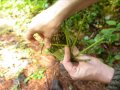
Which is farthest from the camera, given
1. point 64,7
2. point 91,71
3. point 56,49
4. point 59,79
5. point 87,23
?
point 87,23

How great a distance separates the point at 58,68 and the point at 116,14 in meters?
0.77

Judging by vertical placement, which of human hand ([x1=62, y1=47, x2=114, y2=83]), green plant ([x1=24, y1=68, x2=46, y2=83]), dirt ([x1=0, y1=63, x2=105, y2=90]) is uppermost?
human hand ([x1=62, y1=47, x2=114, y2=83])

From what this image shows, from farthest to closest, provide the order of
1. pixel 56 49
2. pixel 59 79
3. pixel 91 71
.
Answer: pixel 59 79
pixel 56 49
pixel 91 71

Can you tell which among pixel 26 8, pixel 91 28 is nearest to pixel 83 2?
Result: pixel 91 28

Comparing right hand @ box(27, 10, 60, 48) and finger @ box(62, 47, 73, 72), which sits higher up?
right hand @ box(27, 10, 60, 48)

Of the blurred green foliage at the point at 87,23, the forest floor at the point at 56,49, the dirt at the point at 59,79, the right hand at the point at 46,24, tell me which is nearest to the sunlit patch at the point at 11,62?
the forest floor at the point at 56,49

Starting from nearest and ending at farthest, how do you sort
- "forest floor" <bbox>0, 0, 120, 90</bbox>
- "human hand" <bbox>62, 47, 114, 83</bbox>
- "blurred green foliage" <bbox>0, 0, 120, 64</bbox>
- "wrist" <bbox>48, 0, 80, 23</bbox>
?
1. "wrist" <bbox>48, 0, 80, 23</bbox>
2. "human hand" <bbox>62, 47, 114, 83</bbox>
3. "blurred green foliage" <bbox>0, 0, 120, 64</bbox>
4. "forest floor" <bbox>0, 0, 120, 90</bbox>

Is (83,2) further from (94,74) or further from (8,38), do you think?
(8,38)

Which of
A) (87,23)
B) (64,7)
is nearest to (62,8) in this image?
(64,7)

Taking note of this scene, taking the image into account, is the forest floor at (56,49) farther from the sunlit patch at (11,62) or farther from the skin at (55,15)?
the skin at (55,15)

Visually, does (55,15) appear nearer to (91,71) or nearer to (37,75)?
(91,71)

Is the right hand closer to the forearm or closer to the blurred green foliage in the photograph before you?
the forearm

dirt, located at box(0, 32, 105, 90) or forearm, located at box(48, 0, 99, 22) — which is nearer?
forearm, located at box(48, 0, 99, 22)

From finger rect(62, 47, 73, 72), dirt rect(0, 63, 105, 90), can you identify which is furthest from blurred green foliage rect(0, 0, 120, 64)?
dirt rect(0, 63, 105, 90)
